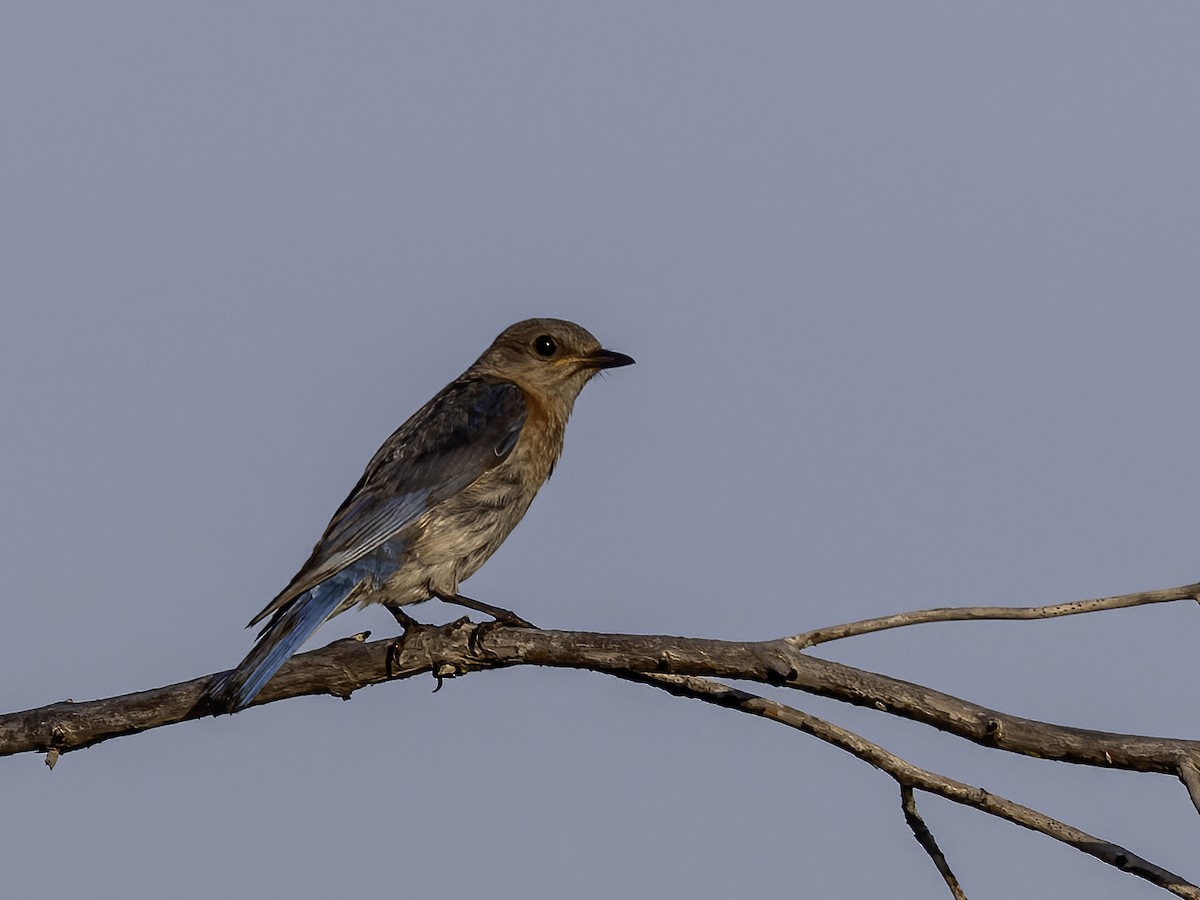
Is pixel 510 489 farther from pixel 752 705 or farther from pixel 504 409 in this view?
pixel 752 705

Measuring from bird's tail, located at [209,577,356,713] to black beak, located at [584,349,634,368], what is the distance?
2168 millimetres

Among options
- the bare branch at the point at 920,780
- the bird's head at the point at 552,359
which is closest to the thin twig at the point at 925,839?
the bare branch at the point at 920,780

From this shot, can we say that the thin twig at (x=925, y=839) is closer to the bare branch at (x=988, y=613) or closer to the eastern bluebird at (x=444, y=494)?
the bare branch at (x=988, y=613)

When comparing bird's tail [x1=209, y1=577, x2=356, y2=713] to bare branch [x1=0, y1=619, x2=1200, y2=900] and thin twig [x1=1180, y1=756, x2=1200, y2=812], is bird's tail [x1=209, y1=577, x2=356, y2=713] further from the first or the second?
thin twig [x1=1180, y1=756, x2=1200, y2=812]

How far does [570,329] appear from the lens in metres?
8.64

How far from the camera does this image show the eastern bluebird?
689cm

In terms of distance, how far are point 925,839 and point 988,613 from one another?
0.68 m

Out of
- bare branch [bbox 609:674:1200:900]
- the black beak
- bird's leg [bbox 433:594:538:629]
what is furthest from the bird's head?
bare branch [bbox 609:674:1200:900]

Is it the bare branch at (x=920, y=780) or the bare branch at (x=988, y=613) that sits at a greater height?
the bare branch at (x=988, y=613)

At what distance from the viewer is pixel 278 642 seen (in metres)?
6.05

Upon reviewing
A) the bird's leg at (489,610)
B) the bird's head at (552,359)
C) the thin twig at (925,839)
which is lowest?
the thin twig at (925,839)

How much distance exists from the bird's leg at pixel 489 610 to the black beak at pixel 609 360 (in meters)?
1.85

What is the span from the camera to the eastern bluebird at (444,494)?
6891 mm

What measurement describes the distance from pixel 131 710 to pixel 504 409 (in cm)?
291
